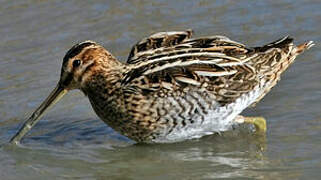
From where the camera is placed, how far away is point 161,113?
721cm

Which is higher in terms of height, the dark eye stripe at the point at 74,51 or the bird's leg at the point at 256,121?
the dark eye stripe at the point at 74,51

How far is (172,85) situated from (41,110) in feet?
4.35

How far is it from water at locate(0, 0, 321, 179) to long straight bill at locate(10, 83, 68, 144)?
0.14m

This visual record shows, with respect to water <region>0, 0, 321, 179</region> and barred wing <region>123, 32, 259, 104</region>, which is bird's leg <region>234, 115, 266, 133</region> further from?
barred wing <region>123, 32, 259, 104</region>

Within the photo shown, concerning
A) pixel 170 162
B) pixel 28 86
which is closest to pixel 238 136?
pixel 170 162

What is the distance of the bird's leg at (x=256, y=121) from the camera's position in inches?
294

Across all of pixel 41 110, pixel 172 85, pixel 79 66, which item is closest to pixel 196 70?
pixel 172 85

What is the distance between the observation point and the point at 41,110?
756 centimetres

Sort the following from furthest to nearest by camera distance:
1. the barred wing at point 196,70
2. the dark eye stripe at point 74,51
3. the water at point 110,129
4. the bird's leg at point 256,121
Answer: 1. the bird's leg at point 256,121
2. the dark eye stripe at point 74,51
3. the barred wing at point 196,70
4. the water at point 110,129

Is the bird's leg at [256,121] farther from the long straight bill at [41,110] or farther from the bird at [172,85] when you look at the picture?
the long straight bill at [41,110]

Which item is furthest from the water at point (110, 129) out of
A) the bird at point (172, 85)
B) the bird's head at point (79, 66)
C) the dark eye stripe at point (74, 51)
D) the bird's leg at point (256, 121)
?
the dark eye stripe at point (74, 51)

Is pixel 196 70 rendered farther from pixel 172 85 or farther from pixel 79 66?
pixel 79 66

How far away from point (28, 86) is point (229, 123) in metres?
2.60

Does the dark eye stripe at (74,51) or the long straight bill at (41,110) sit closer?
the dark eye stripe at (74,51)
